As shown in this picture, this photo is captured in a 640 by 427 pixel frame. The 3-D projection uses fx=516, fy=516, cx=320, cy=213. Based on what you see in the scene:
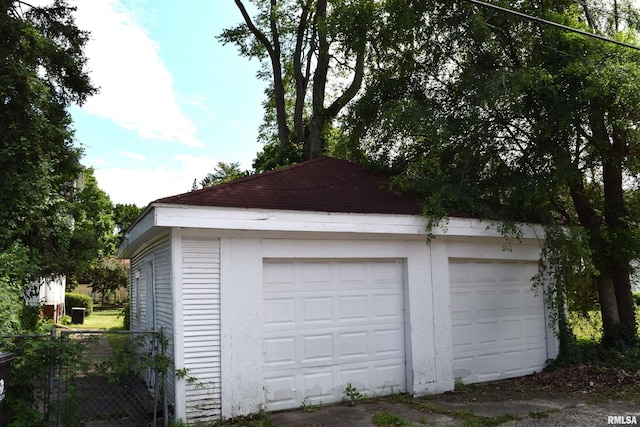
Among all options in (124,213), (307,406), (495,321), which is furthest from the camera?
(124,213)

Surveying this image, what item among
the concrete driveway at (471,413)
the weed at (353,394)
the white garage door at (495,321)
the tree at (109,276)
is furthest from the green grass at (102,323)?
the white garage door at (495,321)

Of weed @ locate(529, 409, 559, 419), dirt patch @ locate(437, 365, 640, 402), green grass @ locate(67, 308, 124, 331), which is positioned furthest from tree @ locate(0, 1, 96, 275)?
weed @ locate(529, 409, 559, 419)

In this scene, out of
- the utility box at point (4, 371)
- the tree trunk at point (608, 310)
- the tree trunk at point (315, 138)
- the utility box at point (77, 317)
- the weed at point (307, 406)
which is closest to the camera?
the utility box at point (4, 371)

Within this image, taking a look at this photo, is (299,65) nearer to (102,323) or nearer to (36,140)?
(36,140)

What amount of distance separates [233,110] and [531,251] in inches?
785

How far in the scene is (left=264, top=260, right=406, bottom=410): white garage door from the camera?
23.3 feet

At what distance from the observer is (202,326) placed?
6.52 metres

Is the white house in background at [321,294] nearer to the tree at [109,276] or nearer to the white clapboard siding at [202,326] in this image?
the white clapboard siding at [202,326]

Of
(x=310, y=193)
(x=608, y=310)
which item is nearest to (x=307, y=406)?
(x=310, y=193)

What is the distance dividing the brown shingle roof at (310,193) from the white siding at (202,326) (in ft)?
2.09

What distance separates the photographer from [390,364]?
784cm

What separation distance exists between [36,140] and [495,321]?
10.1 m

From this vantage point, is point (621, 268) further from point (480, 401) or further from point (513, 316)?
point (480, 401)

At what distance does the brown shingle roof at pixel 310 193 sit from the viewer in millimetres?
6828
